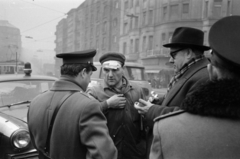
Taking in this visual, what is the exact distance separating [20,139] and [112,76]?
1513 millimetres

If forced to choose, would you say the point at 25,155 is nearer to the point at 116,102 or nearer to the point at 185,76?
the point at 116,102

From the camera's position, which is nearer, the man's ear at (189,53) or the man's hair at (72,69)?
the man's hair at (72,69)

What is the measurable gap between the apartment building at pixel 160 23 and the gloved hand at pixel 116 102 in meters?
22.7

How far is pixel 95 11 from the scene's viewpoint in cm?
Answer: 4303

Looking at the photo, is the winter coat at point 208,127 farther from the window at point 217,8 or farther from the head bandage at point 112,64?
the window at point 217,8

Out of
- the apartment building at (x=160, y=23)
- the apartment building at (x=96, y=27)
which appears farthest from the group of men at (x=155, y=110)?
the apartment building at (x=96, y=27)

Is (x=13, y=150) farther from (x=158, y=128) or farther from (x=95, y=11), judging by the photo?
(x=95, y=11)

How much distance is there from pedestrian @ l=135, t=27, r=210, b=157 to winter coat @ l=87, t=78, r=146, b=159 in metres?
0.31

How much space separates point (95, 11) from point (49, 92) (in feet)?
142

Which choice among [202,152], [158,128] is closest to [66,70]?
[158,128]

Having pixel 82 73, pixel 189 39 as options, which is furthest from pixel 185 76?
pixel 82 73

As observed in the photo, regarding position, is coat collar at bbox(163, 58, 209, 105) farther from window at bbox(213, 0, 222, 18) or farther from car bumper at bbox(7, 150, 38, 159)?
window at bbox(213, 0, 222, 18)

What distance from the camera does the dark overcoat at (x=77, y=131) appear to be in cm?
162

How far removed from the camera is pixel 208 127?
41.4 inches
